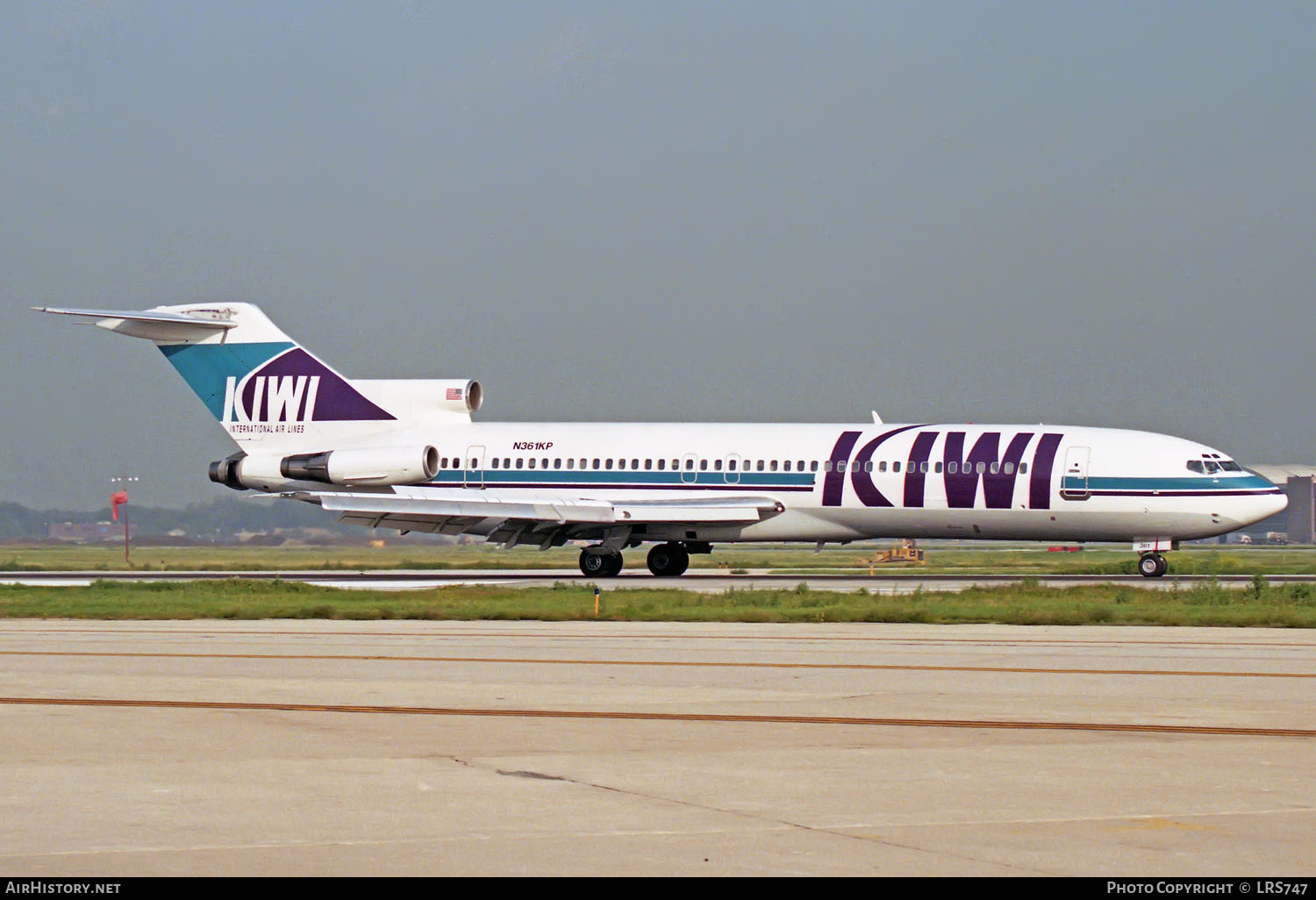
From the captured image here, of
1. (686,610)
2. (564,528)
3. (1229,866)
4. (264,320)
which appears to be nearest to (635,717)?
(1229,866)

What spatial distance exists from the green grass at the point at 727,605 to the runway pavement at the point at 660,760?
4863 millimetres

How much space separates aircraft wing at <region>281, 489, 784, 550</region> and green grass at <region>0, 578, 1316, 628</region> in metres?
7.48

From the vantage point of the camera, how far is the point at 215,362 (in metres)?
48.1

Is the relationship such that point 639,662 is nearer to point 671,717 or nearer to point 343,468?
point 671,717

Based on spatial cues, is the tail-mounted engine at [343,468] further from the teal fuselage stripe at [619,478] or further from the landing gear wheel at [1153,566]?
the landing gear wheel at [1153,566]

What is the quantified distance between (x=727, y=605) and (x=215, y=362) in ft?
81.1

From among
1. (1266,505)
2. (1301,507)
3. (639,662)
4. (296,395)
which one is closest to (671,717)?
(639,662)

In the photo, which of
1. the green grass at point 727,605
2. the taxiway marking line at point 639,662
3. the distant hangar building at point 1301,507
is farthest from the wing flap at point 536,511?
the distant hangar building at point 1301,507

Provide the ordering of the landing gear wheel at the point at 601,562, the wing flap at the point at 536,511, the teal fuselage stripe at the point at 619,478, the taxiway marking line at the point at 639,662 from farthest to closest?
the landing gear wheel at the point at 601,562, the teal fuselage stripe at the point at 619,478, the wing flap at the point at 536,511, the taxiway marking line at the point at 639,662

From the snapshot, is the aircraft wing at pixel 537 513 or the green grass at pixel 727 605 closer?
the green grass at pixel 727 605

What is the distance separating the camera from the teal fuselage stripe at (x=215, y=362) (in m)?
47.8

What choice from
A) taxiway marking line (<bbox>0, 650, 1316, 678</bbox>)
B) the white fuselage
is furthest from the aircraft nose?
taxiway marking line (<bbox>0, 650, 1316, 678</bbox>)

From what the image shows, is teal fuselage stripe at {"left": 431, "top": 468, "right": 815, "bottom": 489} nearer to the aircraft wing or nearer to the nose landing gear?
the aircraft wing

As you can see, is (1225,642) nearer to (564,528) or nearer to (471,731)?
(471,731)
